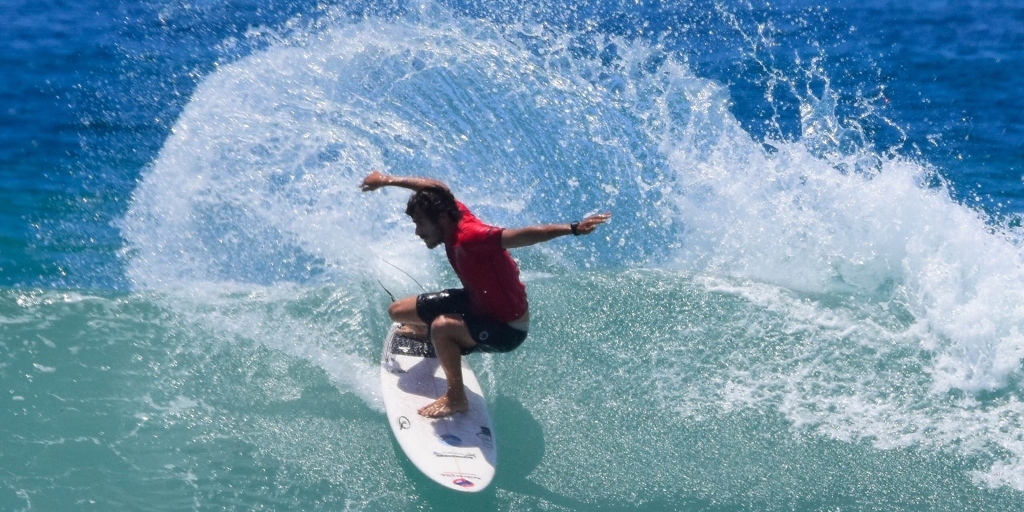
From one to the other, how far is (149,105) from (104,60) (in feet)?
4.84

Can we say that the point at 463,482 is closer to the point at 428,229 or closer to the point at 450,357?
the point at 450,357

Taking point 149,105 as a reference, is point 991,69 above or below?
above

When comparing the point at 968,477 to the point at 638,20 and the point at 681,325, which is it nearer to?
the point at 681,325

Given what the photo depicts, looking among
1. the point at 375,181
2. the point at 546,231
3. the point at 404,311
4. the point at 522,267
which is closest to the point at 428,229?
the point at 375,181

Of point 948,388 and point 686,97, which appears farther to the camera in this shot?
point 686,97

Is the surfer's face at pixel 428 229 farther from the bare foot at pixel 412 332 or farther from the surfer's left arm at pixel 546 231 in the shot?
the bare foot at pixel 412 332

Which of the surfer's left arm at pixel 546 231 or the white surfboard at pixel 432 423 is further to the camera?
the white surfboard at pixel 432 423

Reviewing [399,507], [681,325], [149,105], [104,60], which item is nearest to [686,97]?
[681,325]

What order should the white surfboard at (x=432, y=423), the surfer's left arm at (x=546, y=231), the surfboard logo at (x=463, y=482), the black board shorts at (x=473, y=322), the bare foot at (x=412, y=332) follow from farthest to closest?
the bare foot at (x=412, y=332) < the black board shorts at (x=473, y=322) < the white surfboard at (x=432, y=423) < the surfboard logo at (x=463, y=482) < the surfer's left arm at (x=546, y=231)

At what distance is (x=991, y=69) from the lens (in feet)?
38.8

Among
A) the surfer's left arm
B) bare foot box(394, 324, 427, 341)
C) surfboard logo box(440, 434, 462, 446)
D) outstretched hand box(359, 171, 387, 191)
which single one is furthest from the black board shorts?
outstretched hand box(359, 171, 387, 191)

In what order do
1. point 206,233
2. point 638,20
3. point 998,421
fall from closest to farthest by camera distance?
point 998,421 → point 206,233 → point 638,20

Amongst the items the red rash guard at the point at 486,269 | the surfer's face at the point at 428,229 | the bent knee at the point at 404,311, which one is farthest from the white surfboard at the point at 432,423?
the surfer's face at the point at 428,229

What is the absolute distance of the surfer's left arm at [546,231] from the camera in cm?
466
